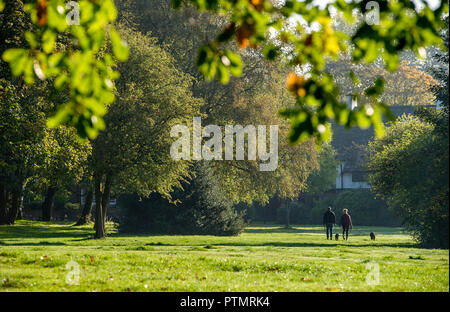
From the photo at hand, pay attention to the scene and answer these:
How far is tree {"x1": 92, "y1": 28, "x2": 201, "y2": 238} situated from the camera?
104 feet

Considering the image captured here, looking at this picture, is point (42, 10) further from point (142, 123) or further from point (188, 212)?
point (188, 212)

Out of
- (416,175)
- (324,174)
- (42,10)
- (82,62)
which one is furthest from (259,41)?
(324,174)

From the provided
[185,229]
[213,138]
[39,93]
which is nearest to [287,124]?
[213,138]

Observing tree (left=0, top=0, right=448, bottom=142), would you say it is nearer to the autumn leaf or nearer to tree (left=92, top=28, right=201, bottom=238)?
the autumn leaf

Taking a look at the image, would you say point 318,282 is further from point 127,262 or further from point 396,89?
point 396,89

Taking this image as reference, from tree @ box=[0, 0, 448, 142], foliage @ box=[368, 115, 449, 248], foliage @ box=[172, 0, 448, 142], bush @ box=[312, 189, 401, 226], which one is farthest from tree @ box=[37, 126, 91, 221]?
bush @ box=[312, 189, 401, 226]

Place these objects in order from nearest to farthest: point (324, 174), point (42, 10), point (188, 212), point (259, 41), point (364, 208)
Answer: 1. point (42, 10)
2. point (259, 41)
3. point (188, 212)
4. point (364, 208)
5. point (324, 174)

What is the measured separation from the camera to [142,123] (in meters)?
31.9

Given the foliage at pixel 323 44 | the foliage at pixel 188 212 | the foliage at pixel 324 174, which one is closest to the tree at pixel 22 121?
the foliage at pixel 188 212

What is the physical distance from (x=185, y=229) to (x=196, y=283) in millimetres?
27283

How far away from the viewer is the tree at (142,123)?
104 feet

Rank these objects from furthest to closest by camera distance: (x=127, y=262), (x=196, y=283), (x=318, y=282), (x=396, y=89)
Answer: (x=396, y=89) < (x=127, y=262) < (x=318, y=282) < (x=196, y=283)

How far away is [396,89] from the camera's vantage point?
88562 millimetres

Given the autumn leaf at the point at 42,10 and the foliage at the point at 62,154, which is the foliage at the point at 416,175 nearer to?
the foliage at the point at 62,154
